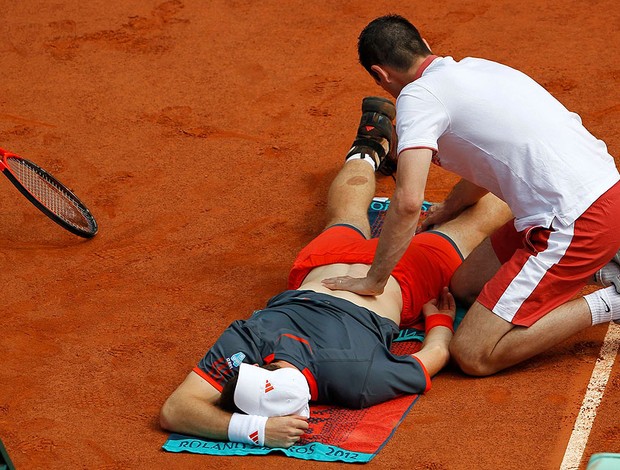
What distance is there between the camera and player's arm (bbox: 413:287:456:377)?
221 inches

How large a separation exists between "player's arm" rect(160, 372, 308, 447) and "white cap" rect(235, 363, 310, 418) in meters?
0.06

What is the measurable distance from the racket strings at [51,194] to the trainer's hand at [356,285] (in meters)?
2.10

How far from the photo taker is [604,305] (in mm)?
5637

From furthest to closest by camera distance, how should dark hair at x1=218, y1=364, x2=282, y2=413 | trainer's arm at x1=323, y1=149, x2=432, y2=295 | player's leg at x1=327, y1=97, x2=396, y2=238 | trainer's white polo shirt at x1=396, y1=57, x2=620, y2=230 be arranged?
player's leg at x1=327, y1=97, x2=396, y2=238
trainer's white polo shirt at x1=396, y1=57, x2=620, y2=230
trainer's arm at x1=323, y1=149, x2=432, y2=295
dark hair at x1=218, y1=364, x2=282, y2=413

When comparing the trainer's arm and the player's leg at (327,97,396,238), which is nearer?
the trainer's arm

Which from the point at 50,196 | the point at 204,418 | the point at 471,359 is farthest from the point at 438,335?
the point at 50,196

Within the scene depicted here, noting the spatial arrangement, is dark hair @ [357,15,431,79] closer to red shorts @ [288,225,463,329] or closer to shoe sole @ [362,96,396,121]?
red shorts @ [288,225,463,329]

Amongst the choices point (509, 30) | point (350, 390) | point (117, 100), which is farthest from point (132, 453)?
point (509, 30)

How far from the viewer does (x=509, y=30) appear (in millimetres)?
9414

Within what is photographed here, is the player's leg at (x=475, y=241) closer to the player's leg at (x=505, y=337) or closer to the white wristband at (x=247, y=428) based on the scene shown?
the player's leg at (x=505, y=337)

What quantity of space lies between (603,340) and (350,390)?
1.51 metres

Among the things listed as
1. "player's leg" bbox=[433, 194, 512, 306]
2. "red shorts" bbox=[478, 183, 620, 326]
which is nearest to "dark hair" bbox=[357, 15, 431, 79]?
"red shorts" bbox=[478, 183, 620, 326]

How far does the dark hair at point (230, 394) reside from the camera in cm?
507

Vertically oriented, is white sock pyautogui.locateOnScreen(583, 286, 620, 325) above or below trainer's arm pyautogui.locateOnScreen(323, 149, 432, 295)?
below
